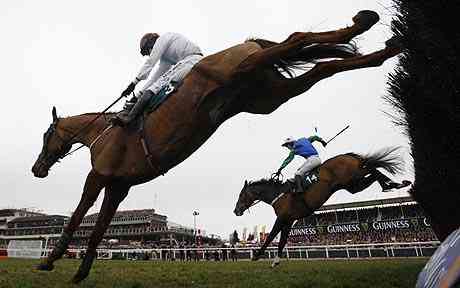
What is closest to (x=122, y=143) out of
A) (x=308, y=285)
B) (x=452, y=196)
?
(x=308, y=285)

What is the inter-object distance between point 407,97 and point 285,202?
7.30 m

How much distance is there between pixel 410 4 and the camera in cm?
421

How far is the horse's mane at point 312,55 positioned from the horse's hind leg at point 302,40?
18 centimetres

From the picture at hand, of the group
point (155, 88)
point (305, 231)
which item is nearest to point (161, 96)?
point (155, 88)

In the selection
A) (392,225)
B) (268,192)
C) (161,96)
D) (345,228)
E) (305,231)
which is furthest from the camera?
(305,231)

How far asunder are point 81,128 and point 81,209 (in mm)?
1626

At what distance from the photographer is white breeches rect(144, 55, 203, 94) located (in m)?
5.14

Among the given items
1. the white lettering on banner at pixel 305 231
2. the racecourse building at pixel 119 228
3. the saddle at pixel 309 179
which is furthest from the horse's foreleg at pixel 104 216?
the racecourse building at pixel 119 228

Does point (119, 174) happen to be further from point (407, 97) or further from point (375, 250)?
point (375, 250)

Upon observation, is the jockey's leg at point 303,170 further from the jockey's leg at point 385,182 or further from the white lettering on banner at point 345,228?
the white lettering on banner at point 345,228

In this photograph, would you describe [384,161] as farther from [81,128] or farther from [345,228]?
[345,228]

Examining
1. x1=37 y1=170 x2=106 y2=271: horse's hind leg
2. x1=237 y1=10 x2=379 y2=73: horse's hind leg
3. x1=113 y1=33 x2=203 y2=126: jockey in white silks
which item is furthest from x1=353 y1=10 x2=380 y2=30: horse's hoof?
x1=37 y1=170 x2=106 y2=271: horse's hind leg

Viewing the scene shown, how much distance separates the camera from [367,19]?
13.6 ft

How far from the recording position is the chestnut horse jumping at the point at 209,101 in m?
4.34
